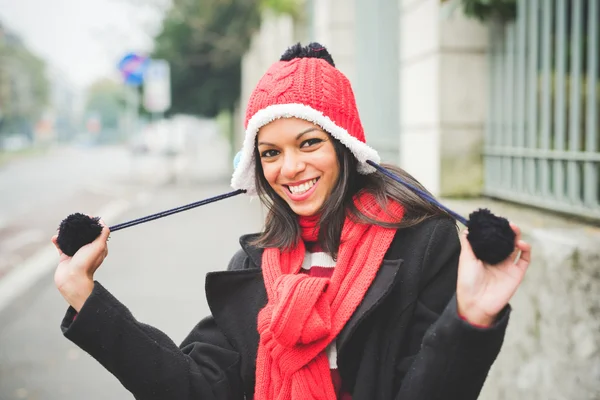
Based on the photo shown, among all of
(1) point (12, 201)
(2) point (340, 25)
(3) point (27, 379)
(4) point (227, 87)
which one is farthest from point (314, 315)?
(4) point (227, 87)

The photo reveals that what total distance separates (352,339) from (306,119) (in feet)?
1.99

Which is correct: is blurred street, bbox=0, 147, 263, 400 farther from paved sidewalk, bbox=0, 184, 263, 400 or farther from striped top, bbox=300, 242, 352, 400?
striped top, bbox=300, 242, 352, 400

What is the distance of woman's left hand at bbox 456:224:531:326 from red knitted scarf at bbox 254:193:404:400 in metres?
0.36

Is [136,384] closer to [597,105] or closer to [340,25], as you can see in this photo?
[597,105]

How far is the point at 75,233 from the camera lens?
5.33 feet

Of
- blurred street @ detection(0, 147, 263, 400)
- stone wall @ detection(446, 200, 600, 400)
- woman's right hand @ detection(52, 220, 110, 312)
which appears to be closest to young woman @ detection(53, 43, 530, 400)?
woman's right hand @ detection(52, 220, 110, 312)

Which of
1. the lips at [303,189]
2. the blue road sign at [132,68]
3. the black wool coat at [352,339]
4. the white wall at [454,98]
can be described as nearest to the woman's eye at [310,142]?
the lips at [303,189]

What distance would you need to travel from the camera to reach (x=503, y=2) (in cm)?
387

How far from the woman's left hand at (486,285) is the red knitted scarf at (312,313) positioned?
36 cm

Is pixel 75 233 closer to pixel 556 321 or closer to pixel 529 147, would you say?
pixel 556 321

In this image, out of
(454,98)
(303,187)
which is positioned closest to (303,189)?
(303,187)

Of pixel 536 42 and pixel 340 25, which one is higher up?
pixel 340 25

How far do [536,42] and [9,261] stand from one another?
6.95 metres

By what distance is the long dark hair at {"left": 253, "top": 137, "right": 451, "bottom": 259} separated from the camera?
181 centimetres
